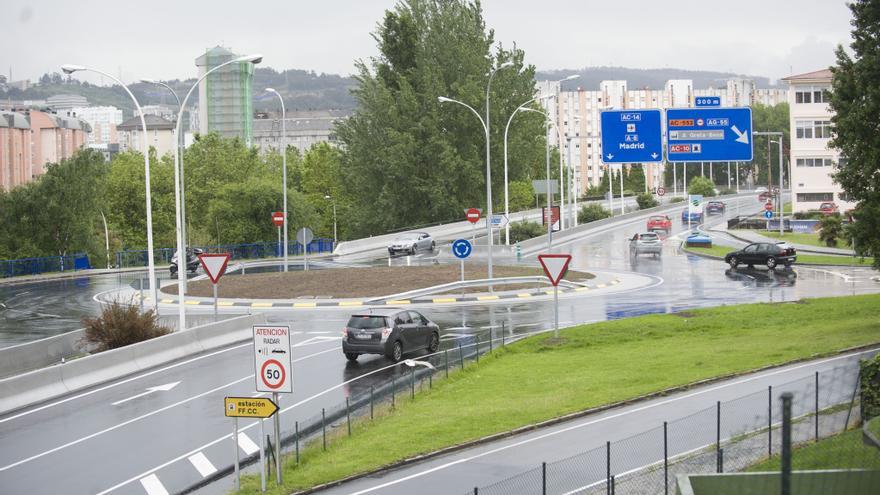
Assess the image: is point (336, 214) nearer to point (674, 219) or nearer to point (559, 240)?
point (674, 219)

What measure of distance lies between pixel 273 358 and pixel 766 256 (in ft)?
136

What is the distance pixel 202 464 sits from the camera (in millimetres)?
18250

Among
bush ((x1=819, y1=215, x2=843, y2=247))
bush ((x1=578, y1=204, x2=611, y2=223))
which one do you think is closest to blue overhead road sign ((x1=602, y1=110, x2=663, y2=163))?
bush ((x1=819, y1=215, x2=843, y2=247))

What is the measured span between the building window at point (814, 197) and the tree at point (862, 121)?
76.1 meters

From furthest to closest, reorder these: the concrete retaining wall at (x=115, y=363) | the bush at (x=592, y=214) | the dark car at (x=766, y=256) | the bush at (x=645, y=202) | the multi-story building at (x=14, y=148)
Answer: the multi-story building at (x=14, y=148) < the bush at (x=645, y=202) < the bush at (x=592, y=214) < the dark car at (x=766, y=256) < the concrete retaining wall at (x=115, y=363)

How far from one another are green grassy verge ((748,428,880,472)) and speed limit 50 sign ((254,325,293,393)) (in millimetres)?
7249

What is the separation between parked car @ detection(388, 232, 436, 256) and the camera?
70562 mm

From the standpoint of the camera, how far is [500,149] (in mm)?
90062

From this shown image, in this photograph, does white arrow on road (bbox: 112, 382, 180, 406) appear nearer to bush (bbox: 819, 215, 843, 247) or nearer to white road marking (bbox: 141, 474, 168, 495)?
white road marking (bbox: 141, 474, 168, 495)

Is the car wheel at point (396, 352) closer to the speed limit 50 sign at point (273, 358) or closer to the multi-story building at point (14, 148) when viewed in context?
the speed limit 50 sign at point (273, 358)

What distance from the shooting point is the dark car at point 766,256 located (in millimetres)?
52531

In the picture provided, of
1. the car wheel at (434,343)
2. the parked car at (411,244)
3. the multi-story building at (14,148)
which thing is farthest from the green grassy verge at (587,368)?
the multi-story building at (14,148)

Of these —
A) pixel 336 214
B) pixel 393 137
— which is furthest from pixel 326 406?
pixel 336 214

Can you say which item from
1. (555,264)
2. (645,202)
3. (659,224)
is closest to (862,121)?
(555,264)
